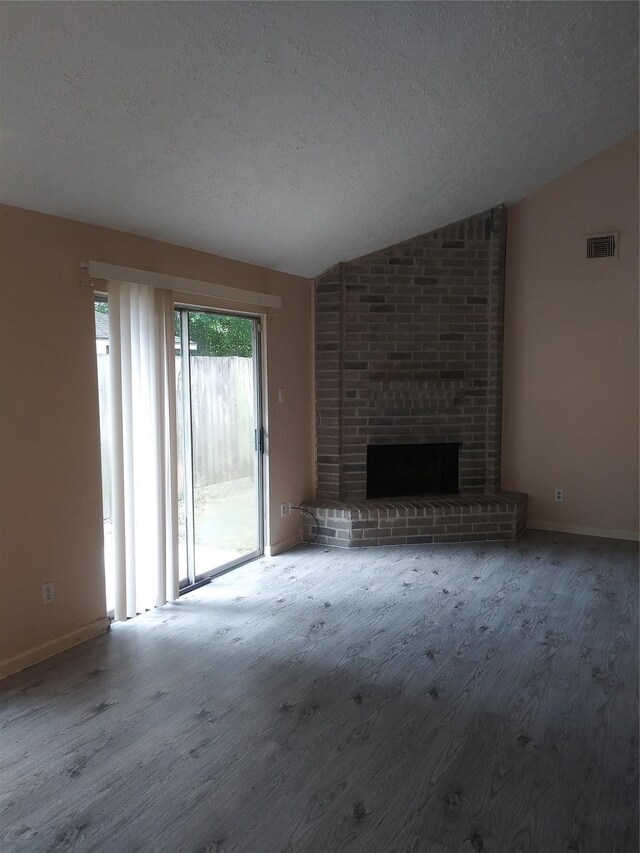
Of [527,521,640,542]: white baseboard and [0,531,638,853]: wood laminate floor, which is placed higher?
[527,521,640,542]: white baseboard

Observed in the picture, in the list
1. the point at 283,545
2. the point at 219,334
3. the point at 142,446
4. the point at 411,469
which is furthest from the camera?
the point at 411,469

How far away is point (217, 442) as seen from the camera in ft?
14.0

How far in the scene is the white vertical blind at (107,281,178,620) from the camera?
3.35 m

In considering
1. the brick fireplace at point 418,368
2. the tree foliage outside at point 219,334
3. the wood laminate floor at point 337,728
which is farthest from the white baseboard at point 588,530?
the tree foliage outside at point 219,334

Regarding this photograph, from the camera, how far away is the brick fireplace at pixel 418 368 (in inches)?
202

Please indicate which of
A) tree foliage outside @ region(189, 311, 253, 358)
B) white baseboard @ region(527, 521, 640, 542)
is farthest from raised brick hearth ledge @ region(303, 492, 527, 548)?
tree foliage outside @ region(189, 311, 253, 358)

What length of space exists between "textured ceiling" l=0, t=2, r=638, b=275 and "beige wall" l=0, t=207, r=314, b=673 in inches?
7.4

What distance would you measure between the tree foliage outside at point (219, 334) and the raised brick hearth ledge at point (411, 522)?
5.01 feet

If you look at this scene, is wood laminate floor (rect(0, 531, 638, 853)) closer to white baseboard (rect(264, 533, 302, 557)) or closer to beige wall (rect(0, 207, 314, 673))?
beige wall (rect(0, 207, 314, 673))

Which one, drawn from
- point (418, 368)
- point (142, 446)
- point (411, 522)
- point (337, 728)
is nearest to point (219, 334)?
point (142, 446)

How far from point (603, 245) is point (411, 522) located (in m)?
2.82

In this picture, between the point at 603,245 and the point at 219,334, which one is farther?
the point at 603,245

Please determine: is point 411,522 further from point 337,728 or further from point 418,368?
point 337,728

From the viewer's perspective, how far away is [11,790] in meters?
2.10
